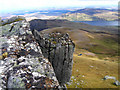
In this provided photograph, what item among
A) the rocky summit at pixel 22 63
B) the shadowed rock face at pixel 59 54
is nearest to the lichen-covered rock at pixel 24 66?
the rocky summit at pixel 22 63

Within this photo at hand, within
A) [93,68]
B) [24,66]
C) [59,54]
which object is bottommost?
[93,68]

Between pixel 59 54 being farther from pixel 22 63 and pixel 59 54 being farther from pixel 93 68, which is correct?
pixel 93 68

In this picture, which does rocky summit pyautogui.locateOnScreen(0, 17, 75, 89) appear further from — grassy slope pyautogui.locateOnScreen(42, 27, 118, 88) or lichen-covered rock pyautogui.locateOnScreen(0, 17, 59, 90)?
grassy slope pyautogui.locateOnScreen(42, 27, 118, 88)

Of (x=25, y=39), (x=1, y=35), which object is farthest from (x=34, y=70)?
(x=1, y=35)

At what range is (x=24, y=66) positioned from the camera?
509 cm

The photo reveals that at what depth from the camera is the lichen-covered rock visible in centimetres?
439

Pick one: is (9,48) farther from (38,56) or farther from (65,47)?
(65,47)

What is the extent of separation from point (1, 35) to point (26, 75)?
4.50m

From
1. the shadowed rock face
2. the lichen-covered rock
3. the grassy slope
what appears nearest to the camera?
the lichen-covered rock

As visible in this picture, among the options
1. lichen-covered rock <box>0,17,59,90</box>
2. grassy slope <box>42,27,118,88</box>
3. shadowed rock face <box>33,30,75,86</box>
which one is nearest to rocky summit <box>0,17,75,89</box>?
lichen-covered rock <box>0,17,59,90</box>

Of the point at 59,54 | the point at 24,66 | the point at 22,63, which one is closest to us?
the point at 24,66

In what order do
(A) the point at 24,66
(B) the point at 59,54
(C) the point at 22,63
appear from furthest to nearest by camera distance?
(B) the point at 59,54 → (C) the point at 22,63 → (A) the point at 24,66

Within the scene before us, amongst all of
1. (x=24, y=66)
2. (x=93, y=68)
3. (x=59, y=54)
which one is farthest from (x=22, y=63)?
(x=93, y=68)

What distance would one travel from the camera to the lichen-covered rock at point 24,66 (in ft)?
14.4
